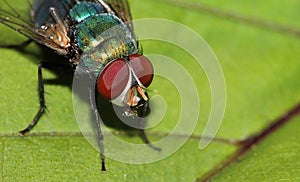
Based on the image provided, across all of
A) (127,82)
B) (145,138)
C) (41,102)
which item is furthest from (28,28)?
(145,138)

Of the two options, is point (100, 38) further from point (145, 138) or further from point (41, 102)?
point (145, 138)

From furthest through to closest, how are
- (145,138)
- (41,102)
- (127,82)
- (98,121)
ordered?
(145,138), (41,102), (98,121), (127,82)

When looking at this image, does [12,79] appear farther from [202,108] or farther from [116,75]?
[202,108]

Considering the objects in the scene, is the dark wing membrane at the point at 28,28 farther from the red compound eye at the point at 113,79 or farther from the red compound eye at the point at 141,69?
the red compound eye at the point at 141,69

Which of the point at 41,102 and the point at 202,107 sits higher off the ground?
the point at 41,102

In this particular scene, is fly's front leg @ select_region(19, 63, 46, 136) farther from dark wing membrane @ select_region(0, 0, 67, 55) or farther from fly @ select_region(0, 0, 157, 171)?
dark wing membrane @ select_region(0, 0, 67, 55)
